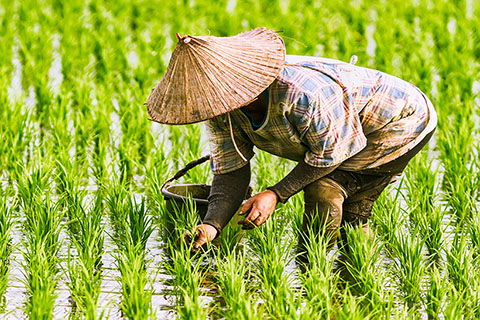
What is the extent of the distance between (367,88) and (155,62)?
351cm

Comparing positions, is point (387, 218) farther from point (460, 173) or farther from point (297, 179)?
point (460, 173)

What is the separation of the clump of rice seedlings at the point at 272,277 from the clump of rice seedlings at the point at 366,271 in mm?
252

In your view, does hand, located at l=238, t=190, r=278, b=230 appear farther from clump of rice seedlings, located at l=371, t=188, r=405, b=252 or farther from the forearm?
clump of rice seedlings, located at l=371, t=188, r=405, b=252

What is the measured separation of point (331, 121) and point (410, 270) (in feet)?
2.10

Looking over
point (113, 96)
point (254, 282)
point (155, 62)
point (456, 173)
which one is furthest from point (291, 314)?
point (155, 62)

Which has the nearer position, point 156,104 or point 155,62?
point 156,104

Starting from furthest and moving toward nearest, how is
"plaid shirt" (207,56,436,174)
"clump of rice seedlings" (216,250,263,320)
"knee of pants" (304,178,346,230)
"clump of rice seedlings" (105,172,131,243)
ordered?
"clump of rice seedlings" (105,172,131,243) → "knee of pants" (304,178,346,230) → "plaid shirt" (207,56,436,174) → "clump of rice seedlings" (216,250,263,320)

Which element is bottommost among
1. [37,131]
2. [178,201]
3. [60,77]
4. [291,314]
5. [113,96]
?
[291,314]

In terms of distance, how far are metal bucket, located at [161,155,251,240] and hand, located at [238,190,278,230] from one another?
0.35 m

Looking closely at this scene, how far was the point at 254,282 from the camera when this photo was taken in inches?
128

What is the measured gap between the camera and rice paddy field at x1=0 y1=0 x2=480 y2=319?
2.96m

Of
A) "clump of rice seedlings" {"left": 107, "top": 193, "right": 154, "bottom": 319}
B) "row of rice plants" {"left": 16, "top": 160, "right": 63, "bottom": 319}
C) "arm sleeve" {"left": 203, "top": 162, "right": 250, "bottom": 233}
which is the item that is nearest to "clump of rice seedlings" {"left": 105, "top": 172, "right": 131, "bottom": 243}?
"clump of rice seedlings" {"left": 107, "top": 193, "right": 154, "bottom": 319}

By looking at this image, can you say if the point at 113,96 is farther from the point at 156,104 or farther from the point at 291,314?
the point at 291,314

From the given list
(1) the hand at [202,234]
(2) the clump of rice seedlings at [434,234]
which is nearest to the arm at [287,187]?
(1) the hand at [202,234]
